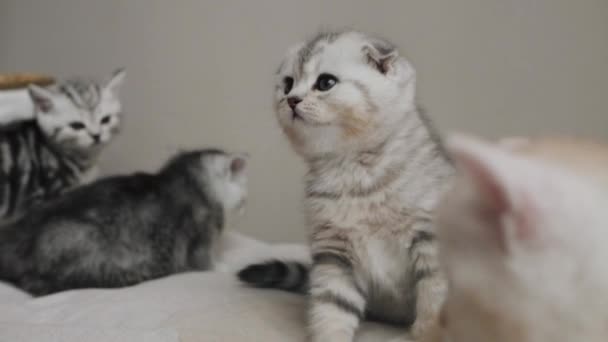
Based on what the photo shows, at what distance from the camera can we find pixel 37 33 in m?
2.34

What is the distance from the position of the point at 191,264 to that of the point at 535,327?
131 cm

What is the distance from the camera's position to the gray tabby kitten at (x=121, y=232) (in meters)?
1.41

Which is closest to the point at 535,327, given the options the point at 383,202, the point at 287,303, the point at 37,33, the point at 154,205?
the point at 383,202

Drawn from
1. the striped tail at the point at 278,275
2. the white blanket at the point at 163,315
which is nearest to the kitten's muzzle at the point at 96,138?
the white blanket at the point at 163,315

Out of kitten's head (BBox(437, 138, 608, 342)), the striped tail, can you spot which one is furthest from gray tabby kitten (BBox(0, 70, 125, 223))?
kitten's head (BBox(437, 138, 608, 342))

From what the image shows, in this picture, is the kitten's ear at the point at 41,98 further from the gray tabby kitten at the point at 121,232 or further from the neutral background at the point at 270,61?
the gray tabby kitten at the point at 121,232

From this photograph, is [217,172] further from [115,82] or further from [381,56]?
[381,56]

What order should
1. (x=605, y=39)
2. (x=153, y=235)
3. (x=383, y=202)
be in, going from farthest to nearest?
(x=153, y=235) < (x=605, y=39) < (x=383, y=202)

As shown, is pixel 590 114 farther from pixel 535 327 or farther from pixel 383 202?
pixel 535 327

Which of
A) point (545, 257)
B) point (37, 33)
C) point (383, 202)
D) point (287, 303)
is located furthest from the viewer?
point (37, 33)

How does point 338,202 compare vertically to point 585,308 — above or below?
below

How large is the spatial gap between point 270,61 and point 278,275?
0.87 m

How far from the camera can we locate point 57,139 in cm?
195

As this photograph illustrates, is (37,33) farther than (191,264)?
Yes
